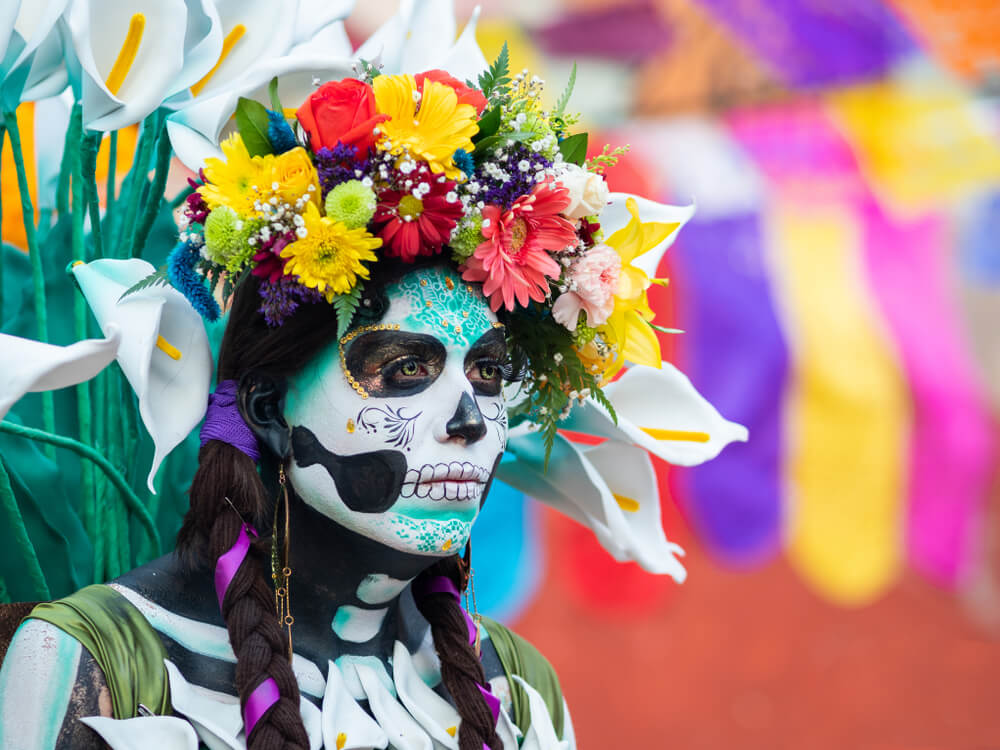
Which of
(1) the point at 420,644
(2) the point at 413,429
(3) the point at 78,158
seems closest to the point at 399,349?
(2) the point at 413,429

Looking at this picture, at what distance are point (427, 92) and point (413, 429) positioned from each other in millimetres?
512

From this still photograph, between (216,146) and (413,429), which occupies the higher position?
(216,146)

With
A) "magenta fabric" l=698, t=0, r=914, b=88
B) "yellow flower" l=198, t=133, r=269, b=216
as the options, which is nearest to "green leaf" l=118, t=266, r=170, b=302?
"yellow flower" l=198, t=133, r=269, b=216

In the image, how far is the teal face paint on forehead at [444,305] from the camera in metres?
1.91

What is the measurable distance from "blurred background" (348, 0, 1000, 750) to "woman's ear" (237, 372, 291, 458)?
376 cm

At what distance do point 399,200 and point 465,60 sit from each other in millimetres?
612

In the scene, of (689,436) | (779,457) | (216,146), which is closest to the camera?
(216,146)

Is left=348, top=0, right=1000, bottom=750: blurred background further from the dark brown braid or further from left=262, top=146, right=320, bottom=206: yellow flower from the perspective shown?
left=262, top=146, right=320, bottom=206: yellow flower

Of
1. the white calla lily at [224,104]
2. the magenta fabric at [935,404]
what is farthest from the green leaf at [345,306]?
the magenta fabric at [935,404]

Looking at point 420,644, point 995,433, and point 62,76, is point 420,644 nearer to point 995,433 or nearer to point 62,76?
point 62,76

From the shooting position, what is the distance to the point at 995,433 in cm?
600

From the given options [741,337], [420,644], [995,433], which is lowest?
[995,433]

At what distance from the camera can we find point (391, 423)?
6.12 ft

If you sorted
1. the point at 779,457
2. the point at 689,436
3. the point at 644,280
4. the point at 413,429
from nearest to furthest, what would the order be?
1. the point at 413,429
2. the point at 644,280
3. the point at 689,436
4. the point at 779,457
